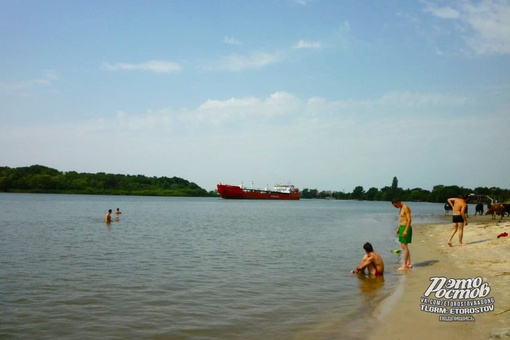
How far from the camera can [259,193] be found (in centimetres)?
14912

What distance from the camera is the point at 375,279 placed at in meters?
11.8

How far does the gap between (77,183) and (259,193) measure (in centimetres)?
6824

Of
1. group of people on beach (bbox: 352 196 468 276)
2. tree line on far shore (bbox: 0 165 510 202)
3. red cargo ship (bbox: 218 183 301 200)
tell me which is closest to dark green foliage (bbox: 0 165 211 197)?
tree line on far shore (bbox: 0 165 510 202)

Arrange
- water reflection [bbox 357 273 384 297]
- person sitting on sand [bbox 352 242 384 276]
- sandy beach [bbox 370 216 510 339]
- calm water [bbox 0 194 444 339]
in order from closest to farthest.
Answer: sandy beach [bbox 370 216 510 339]
calm water [bbox 0 194 444 339]
water reflection [bbox 357 273 384 297]
person sitting on sand [bbox 352 242 384 276]

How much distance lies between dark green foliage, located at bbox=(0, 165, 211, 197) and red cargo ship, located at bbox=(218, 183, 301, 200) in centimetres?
4998

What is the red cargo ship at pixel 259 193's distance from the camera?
13962 centimetres

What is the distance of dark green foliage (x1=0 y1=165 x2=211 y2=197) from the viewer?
145 m

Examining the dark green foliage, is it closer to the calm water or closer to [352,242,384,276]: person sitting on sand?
the calm water

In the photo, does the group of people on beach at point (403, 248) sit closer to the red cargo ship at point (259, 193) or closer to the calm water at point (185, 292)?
the calm water at point (185, 292)

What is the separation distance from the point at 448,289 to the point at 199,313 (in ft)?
17.6

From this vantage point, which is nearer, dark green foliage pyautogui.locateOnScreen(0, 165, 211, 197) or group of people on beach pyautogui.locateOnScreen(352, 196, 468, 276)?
group of people on beach pyautogui.locateOnScreen(352, 196, 468, 276)

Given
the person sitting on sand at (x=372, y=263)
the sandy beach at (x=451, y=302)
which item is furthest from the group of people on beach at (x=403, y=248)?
the sandy beach at (x=451, y=302)

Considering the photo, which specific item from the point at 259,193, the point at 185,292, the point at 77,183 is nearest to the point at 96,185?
the point at 77,183

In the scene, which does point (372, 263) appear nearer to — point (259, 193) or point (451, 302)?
point (451, 302)
